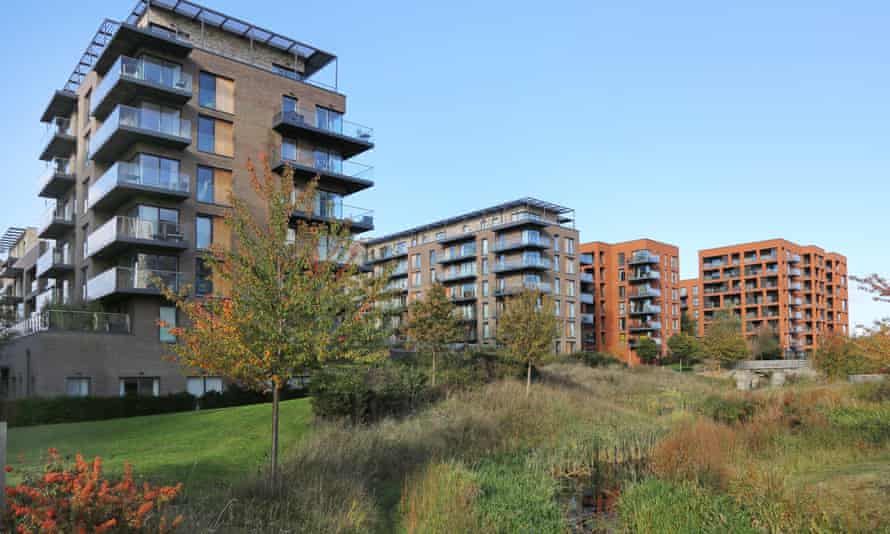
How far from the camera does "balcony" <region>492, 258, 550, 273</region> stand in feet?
214

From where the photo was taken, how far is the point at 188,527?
772 cm

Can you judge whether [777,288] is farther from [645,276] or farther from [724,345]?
[724,345]

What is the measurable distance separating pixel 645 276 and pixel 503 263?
2268 centimetres

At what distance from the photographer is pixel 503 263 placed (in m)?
67.8

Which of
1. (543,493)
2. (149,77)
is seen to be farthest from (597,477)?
(149,77)

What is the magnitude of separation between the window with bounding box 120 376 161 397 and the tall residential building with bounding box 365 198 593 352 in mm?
33593

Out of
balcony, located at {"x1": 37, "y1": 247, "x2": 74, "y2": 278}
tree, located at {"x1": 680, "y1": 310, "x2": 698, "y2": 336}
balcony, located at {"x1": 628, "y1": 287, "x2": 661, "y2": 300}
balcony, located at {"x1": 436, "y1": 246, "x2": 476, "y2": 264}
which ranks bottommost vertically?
tree, located at {"x1": 680, "y1": 310, "x2": 698, "y2": 336}

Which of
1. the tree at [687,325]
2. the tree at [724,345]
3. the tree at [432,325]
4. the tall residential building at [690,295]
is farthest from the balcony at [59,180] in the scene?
the tall residential building at [690,295]

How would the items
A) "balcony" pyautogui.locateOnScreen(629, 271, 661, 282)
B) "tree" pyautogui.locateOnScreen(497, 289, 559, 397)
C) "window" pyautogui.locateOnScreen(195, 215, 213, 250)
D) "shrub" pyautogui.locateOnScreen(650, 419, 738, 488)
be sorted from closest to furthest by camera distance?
"shrub" pyautogui.locateOnScreen(650, 419, 738, 488), "tree" pyautogui.locateOnScreen(497, 289, 559, 397), "window" pyautogui.locateOnScreen(195, 215, 213, 250), "balcony" pyautogui.locateOnScreen(629, 271, 661, 282)

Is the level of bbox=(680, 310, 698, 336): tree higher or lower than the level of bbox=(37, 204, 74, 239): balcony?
lower

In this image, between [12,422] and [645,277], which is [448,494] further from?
[645,277]

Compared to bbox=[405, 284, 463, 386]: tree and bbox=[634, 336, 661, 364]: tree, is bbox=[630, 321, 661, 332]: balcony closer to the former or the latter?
bbox=[634, 336, 661, 364]: tree

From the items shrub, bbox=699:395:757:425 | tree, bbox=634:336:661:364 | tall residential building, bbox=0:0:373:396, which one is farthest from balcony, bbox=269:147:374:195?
tree, bbox=634:336:661:364

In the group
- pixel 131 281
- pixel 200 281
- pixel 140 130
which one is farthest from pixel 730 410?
pixel 140 130
